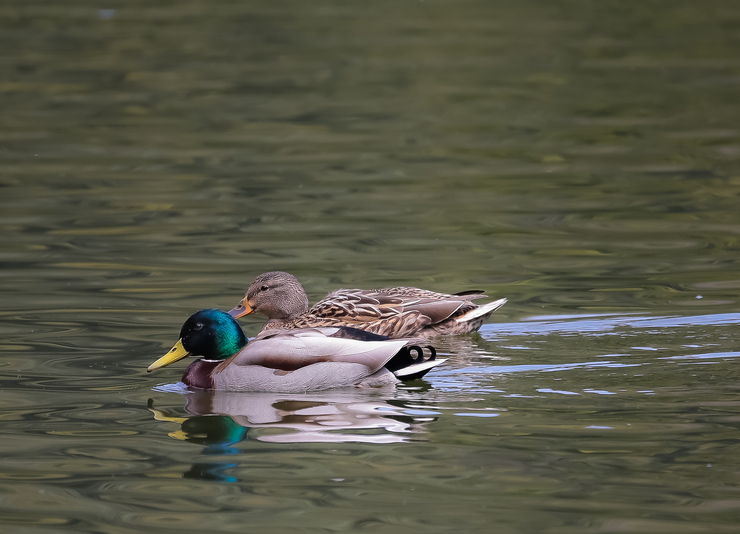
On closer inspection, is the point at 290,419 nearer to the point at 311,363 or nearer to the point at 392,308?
the point at 311,363

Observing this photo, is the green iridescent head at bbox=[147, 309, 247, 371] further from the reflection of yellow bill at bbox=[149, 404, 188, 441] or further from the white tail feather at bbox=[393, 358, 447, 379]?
the white tail feather at bbox=[393, 358, 447, 379]

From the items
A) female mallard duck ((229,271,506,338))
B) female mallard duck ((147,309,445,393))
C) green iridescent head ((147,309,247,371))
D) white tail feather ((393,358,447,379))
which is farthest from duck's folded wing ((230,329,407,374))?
female mallard duck ((229,271,506,338))

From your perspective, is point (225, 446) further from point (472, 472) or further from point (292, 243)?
point (292, 243)

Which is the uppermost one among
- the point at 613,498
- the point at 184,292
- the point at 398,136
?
the point at 398,136

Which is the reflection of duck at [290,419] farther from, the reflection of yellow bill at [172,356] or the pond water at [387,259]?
the reflection of yellow bill at [172,356]

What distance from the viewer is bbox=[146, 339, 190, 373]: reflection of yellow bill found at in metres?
8.61

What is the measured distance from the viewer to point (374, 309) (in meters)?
9.75

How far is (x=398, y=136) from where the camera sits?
17.5 m

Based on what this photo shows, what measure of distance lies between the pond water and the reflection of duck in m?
0.03

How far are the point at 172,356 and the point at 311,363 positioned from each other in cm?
99

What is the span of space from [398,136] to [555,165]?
2.67 metres

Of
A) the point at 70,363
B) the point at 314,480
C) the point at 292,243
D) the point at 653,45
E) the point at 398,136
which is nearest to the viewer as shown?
the point at 314,480

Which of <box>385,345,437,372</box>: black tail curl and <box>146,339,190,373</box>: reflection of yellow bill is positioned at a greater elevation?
<box>146,339,190,373</box>: reflection of yellow bill

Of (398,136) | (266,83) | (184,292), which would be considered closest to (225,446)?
(184,292)
